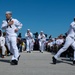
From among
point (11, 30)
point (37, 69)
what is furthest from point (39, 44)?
point (37, 69)

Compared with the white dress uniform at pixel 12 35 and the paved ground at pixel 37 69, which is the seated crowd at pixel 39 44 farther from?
the white dress uniform at pixel 12 35

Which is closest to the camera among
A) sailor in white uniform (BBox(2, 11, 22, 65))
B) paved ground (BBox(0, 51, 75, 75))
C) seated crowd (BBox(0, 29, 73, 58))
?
paved ground (BBox(0, 51, 75, 75))

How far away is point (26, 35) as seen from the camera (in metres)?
26.8

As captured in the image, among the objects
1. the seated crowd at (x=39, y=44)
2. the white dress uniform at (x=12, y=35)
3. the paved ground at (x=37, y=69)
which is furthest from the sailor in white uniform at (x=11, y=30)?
the seated crowd at (x=39, y=44)

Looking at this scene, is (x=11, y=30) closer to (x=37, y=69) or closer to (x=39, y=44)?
(x=37, y=69)

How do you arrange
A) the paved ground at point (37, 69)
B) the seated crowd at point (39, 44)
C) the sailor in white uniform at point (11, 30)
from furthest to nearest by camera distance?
the seated crowd at point (39, 44)
the sailor in white uniform at point (11, 30)
the paved ground at point (37, 69)

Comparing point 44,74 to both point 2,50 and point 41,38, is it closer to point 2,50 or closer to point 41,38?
point 2,50

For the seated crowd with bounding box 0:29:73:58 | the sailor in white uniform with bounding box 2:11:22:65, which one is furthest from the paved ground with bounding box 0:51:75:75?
the seated crowd with bounding box 0:29:73:58

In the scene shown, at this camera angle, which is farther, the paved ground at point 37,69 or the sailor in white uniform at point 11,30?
the sailor in white uniform at point 11,30

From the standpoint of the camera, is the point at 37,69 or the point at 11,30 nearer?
the point at 37,69

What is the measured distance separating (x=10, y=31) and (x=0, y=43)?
5454 millimetres

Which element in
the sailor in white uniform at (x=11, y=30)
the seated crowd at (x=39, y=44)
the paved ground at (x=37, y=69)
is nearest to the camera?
the paved ground at (x=37, y=69)

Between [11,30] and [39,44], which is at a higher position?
[39,44]

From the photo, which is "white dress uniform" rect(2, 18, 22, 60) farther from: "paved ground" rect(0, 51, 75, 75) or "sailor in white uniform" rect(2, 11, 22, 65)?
"paved ground" rect(0, 51, 75, 75)
